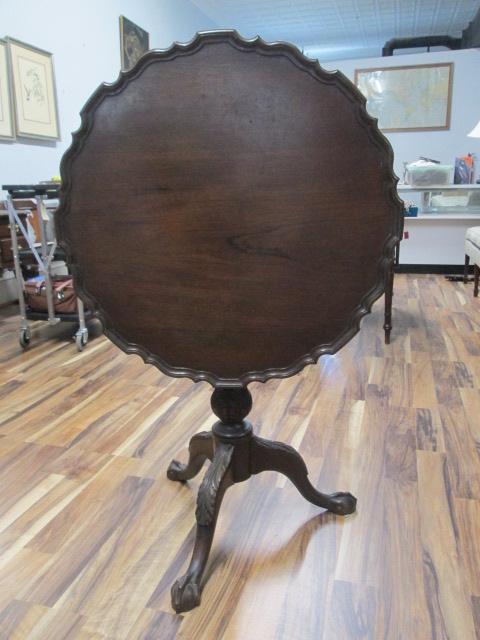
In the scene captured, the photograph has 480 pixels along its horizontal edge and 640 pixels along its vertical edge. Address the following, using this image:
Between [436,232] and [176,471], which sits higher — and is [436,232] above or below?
above

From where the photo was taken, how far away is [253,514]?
4.47 ft

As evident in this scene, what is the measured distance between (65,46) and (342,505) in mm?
4013

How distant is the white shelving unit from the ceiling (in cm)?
243

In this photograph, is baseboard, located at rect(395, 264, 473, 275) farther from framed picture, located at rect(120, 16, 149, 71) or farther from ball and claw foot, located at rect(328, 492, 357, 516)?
ball and claw foot, located at rect(328, 492, 357, 516)

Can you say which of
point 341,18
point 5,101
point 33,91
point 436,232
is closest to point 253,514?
point 5,101

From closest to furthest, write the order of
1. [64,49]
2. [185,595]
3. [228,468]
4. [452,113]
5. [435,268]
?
1. [185,595]
2. [228,468]
3. [64,49]
4. [435,268]
5. [452,113]

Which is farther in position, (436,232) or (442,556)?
(436,232)

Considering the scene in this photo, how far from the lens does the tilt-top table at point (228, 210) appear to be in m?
0.87

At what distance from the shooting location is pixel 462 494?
1.43m

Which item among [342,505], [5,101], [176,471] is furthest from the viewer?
[5,101]

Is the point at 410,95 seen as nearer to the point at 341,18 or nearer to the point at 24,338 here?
the point at 341,18

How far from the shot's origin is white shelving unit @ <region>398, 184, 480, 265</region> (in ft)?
15.8

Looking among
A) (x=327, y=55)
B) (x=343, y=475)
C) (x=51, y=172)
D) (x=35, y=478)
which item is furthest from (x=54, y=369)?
(x=327, y=55)

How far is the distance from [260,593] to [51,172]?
372 centimetres
